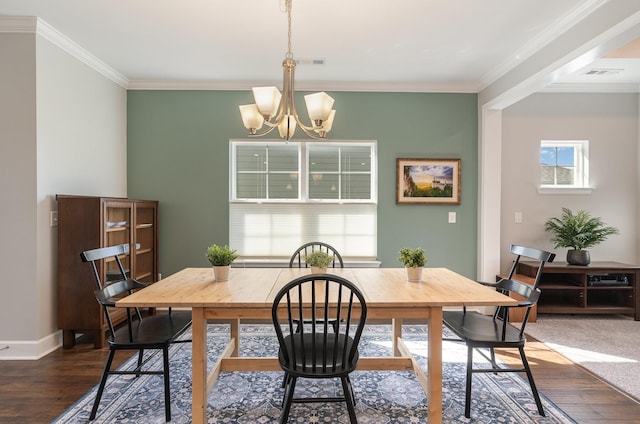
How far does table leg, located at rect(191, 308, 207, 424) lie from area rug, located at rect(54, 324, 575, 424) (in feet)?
0.72

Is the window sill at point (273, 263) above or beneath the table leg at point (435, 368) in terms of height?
above

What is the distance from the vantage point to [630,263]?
168 inches

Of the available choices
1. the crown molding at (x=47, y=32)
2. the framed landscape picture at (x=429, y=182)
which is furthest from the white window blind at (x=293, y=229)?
the crown molding at (x=47, y=32)

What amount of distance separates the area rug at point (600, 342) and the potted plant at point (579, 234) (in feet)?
2.09

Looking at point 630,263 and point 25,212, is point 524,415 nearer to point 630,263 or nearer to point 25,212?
point 630,263

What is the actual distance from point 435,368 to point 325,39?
8.47 ft

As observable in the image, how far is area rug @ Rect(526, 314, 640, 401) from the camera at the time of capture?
102 inches

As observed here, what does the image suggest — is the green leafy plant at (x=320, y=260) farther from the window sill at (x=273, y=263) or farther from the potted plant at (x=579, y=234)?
the potted plant at (x=579, y=234)

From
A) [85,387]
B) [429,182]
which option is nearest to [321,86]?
[429,182]

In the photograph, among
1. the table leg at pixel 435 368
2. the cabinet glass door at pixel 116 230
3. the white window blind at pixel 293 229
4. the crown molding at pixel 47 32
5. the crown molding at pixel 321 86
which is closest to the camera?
the table leg at pixel 435 368

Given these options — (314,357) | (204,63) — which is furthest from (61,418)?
(204,63)

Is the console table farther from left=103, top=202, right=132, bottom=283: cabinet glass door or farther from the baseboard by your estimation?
the baseboard

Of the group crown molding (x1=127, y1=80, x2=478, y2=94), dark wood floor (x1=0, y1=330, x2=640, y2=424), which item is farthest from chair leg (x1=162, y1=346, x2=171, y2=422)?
crown molding (x1=127, y1=80, x2=478, y2=94)

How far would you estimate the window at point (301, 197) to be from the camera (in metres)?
4.16
